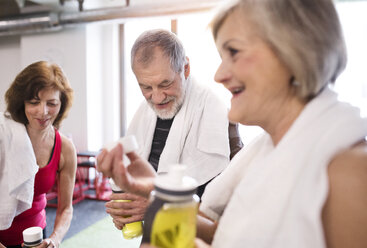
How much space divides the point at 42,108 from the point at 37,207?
15.8 inches

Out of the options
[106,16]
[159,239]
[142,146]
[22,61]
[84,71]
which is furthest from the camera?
[106,16]

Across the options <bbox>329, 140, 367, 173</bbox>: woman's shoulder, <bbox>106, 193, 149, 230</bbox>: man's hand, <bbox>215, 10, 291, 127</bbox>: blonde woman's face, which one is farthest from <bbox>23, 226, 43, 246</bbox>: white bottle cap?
<bbox>329, 140, 367, 173</bbox>: woman's shoulder

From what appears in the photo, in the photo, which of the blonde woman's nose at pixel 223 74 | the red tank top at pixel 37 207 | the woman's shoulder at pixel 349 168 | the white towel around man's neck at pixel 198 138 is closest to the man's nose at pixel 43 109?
the red tank top at pixel 37 207

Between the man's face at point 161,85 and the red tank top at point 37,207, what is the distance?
1.30ft

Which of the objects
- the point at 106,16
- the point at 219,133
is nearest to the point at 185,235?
the point at 219,133

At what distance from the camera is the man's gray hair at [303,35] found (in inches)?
15.1

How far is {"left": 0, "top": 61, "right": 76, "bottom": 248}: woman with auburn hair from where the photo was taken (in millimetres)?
783

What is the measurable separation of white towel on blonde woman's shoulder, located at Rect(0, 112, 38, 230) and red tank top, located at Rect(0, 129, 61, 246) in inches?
4.5

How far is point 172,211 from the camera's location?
1.14 feet

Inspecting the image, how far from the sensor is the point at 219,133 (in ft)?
2.86

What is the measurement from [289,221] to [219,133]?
1.69 ft

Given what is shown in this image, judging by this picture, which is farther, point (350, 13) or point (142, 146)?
point (350, 13)

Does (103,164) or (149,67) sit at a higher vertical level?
(149,67)

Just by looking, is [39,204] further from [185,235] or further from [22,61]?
[185,235]
